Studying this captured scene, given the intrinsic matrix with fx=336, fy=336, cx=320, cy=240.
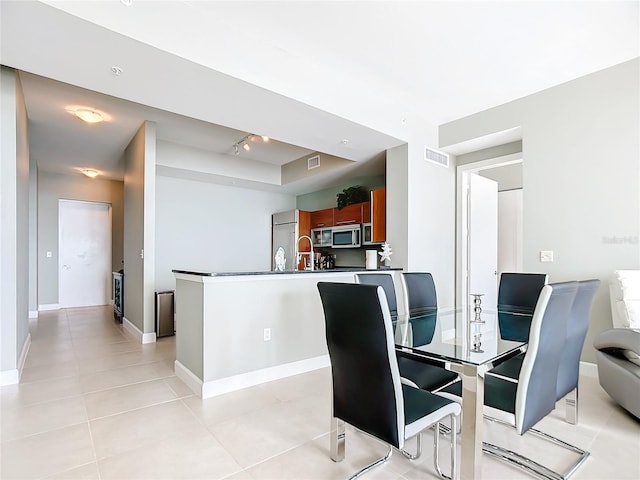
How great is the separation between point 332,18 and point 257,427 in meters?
2.96

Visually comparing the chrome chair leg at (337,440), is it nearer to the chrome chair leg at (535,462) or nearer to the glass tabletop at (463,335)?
the glass tabletop at (463,335)

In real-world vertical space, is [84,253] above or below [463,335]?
above

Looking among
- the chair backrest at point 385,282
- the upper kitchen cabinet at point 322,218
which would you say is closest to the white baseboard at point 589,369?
the chair backrest at point 385,282

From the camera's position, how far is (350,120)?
3.49 m

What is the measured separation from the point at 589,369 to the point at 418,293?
1949mm

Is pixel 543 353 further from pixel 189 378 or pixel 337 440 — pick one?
pixel 189 378

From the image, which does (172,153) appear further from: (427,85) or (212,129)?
(427,85)

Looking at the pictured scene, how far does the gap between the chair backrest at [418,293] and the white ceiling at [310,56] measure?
1.73m

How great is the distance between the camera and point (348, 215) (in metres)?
5.81

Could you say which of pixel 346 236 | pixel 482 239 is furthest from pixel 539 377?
pixel 346 236

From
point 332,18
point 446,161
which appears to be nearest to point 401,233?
point 446,161

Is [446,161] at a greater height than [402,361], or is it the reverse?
[446,161]

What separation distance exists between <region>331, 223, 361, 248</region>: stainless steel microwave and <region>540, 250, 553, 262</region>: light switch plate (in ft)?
8.63

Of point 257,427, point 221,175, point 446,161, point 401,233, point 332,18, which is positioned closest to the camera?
point 257,427
